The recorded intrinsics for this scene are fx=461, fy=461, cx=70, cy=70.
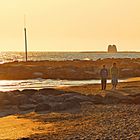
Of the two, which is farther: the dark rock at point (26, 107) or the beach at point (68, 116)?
the dark rock at point (26, 107)

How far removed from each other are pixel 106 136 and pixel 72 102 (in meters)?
9.38

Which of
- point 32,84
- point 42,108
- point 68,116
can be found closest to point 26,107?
point 42,108

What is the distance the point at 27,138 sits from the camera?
49.2ft

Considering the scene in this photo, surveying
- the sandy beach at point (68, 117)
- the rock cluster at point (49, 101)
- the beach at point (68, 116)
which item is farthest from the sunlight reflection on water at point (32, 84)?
the rock cluster at point (49, 101)

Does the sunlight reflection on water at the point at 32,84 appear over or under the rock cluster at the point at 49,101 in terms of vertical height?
under

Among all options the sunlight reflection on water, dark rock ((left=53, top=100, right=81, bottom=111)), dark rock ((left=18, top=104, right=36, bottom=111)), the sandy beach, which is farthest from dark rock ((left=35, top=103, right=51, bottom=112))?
the sunlight reflection on water

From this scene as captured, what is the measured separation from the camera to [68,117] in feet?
65.5

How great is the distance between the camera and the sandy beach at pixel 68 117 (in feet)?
50.5

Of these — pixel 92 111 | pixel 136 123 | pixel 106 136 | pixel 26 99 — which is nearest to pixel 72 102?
pixel 92 111

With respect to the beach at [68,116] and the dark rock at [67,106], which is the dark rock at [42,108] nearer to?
the beach at [68,116]

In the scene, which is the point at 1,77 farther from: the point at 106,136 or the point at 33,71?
the point at 106,136

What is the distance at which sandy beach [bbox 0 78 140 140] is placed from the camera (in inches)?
606

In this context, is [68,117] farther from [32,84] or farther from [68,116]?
[32,84]

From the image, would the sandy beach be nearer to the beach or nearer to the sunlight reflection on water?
the beach
